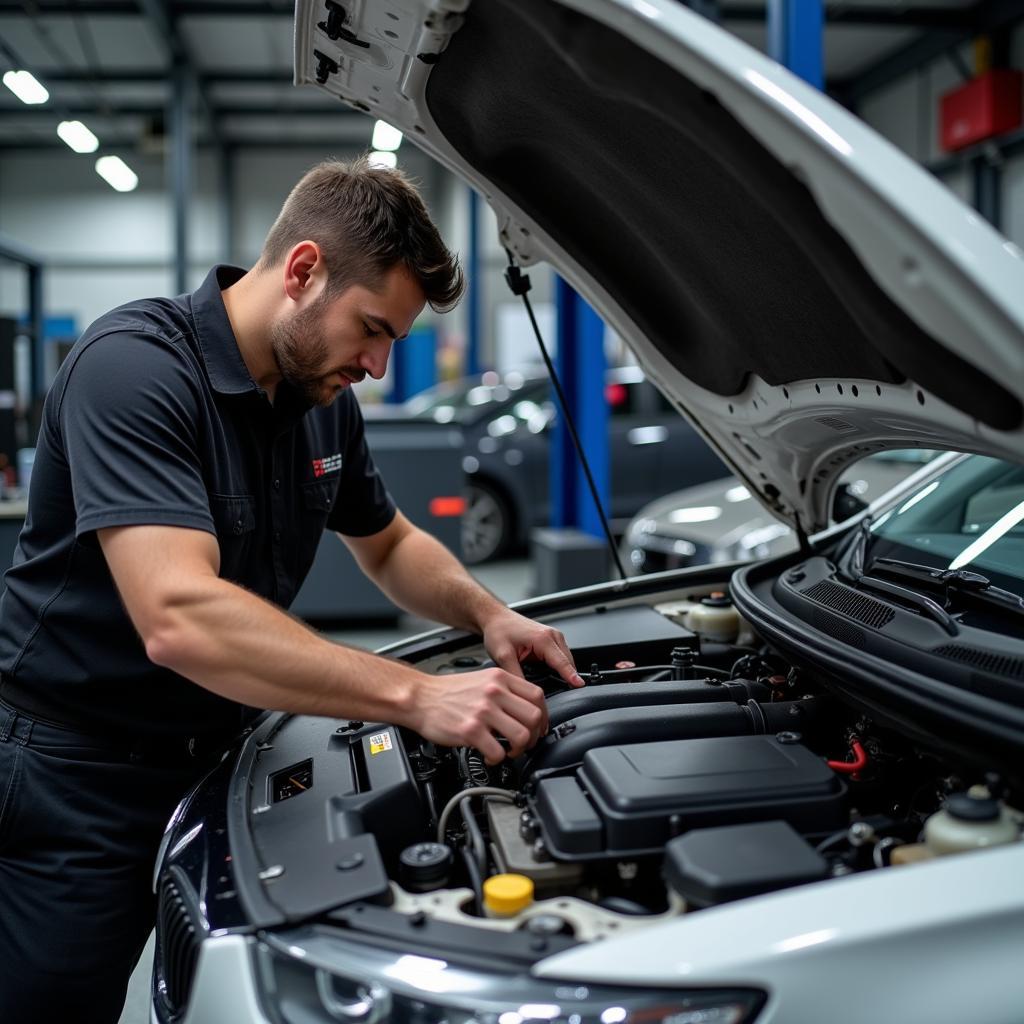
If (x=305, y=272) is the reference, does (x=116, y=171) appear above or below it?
above

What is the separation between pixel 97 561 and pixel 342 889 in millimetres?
678

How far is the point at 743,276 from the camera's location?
137cm

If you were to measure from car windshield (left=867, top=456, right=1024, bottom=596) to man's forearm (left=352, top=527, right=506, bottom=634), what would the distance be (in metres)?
0.71

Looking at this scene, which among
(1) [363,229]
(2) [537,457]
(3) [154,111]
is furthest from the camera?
(3) [154,111]

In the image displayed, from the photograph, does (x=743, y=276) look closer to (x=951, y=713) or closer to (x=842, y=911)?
(x=951, y=713)

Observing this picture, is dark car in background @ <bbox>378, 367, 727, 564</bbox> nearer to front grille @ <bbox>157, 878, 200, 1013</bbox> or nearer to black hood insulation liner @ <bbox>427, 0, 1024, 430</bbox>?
black hood insulation liner @ <bbox>427, 0, 1024, 430</bbox>

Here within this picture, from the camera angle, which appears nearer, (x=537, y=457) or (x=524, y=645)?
(x=524, y=645)

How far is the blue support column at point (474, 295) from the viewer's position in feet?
37.4

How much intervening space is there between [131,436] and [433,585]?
732 millimetres

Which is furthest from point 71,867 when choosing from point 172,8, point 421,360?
point 421,360

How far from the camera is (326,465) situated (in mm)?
1756

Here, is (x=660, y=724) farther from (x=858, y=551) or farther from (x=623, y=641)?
(x=858, y=551)

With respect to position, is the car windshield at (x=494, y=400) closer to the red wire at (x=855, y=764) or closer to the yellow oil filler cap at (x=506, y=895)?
the red wire at (x=855, y=764)

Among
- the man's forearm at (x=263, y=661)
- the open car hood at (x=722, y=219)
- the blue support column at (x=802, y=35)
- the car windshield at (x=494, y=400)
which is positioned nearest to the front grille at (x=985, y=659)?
the open car hood at (x=722, y=219)
